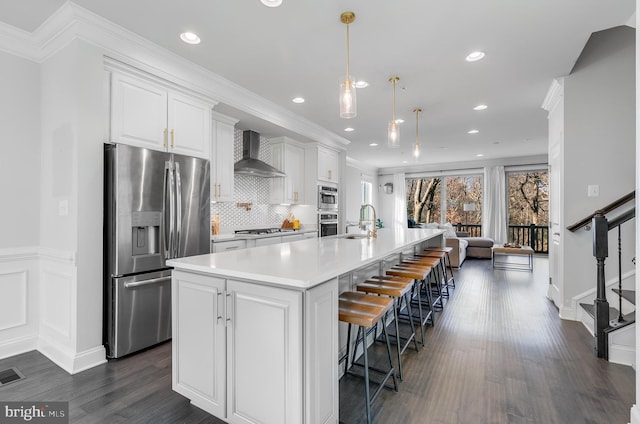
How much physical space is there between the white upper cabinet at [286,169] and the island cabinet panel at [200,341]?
3533 millimetres

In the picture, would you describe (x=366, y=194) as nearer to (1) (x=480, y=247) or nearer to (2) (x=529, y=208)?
(1) (x=480, y=247)

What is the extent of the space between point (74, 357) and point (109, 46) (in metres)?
2.44

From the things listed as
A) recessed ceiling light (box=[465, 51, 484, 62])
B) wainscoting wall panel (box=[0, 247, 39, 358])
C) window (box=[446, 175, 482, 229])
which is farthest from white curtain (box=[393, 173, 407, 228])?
wainscoting wall panel (box=[0, 247, 39, 358])

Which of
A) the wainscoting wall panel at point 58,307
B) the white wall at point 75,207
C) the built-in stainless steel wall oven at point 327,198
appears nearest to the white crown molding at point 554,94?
the built-in stainless steel wall oven at point 327,198

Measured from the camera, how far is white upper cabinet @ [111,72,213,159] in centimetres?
257

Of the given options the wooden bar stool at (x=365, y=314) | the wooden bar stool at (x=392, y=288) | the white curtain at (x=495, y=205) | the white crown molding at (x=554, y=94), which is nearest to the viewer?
the wooden bar stool at (x=365, y=314)

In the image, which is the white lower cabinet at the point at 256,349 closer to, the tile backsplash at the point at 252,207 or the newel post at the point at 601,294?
the newel post at the point at 601,294

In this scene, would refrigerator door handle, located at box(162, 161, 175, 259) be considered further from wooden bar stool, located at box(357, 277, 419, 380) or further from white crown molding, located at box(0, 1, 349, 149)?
wooden bar stool, located at box(357, 277, 419, 380)

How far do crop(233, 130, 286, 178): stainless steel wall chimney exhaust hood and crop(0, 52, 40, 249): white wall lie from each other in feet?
7.07

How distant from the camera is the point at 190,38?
265 centimetres

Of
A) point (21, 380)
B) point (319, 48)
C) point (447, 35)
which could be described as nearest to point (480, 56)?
point (447, 35)

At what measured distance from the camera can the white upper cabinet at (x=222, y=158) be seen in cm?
393

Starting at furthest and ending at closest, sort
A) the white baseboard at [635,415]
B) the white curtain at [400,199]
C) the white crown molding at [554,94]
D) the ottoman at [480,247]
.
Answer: the white curtain at [400,199] → the ottoman at [480,247] → the white crown molding at [554,94] → the white baseboard at [635,415]

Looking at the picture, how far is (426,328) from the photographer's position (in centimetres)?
313
